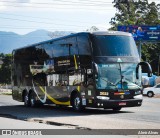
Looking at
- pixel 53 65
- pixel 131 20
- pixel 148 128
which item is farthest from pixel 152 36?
pixel 148 128

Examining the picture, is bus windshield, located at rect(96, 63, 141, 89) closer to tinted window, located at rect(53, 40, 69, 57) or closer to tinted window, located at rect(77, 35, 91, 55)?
tinted window, located at rect(77, 35, 91, 55)

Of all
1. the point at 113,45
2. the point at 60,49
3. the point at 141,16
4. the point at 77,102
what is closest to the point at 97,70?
the point at 113,45

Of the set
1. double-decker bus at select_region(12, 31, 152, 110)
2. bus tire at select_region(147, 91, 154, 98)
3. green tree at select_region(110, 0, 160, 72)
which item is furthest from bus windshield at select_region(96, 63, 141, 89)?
green tree at select_region(110, 0, 160, 72)

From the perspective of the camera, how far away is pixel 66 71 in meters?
23.3

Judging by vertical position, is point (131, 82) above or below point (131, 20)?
below

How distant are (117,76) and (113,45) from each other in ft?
4.70

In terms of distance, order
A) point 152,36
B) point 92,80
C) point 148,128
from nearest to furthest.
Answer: point 148,128 < point 92,80 < point 152,36

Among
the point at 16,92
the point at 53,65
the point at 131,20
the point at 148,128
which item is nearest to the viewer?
the point at 148,128

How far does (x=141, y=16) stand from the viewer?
100188 millimetres

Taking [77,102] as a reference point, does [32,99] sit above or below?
below

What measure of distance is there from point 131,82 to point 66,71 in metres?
3.44

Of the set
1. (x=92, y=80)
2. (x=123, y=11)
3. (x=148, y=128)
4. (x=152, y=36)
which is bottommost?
(x=148, y=128)

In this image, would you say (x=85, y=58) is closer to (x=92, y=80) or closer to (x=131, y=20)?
(x=92, y=80)

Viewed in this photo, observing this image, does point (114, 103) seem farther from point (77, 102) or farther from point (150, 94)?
point (150, 94)
